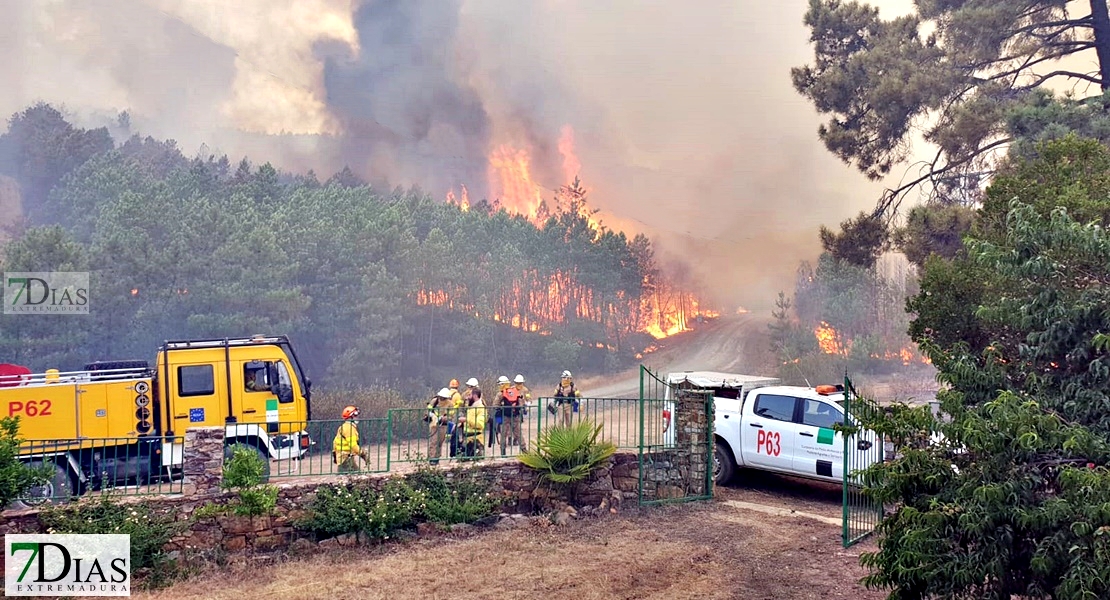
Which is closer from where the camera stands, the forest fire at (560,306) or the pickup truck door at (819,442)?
the pickup truck door at (819,442)

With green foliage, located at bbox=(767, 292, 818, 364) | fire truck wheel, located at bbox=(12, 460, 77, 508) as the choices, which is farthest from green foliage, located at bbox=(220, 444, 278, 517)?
green foliage, located at bbox=(767, 292, 818, 364)

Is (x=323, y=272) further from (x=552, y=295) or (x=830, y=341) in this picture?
(x=830, y=341)

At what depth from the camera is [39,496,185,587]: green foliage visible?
9239 millimetres

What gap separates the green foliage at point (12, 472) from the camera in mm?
8797

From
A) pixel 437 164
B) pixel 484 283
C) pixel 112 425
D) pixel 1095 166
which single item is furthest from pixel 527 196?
pixel 1095 166

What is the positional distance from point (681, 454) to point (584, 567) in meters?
3.96

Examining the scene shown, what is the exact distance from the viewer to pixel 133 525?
937 centimetres

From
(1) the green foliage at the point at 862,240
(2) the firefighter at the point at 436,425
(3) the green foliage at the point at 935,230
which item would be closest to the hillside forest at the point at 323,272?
(2) the firefighter at the point at 436,425

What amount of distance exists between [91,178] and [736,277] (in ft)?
141

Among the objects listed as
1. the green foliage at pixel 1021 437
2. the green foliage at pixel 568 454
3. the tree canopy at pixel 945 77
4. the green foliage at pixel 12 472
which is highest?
the tree canopy at pixel 945 77

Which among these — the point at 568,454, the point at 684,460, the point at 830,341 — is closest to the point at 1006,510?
the point at 568,454

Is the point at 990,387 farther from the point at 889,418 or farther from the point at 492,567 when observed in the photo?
the point at 492,567

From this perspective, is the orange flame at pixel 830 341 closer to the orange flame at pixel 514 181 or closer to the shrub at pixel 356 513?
the orange flame at pixel 514 181

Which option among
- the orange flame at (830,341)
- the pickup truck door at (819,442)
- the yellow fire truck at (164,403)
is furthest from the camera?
the orange flame at (830,341)
